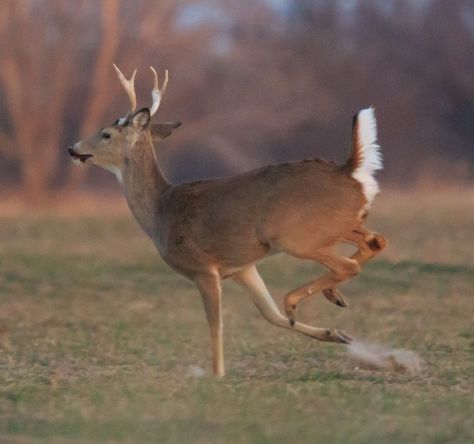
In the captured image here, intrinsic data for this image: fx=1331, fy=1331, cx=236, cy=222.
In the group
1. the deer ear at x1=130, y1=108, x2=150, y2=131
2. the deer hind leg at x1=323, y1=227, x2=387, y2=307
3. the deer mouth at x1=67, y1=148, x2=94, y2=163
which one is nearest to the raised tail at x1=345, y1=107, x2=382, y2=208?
the deer hind leg at x1=323, y1=227, x2=387, y2=307

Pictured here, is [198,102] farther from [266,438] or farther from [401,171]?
[266,438]

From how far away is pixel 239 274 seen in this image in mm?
9375

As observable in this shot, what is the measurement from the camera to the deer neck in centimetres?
971

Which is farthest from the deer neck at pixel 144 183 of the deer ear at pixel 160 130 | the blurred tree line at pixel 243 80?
the blurred tree line at pixel 243 80

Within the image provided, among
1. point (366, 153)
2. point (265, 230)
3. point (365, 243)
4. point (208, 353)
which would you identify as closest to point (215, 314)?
point (265, 230)

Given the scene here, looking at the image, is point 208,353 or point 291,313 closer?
point 291,313

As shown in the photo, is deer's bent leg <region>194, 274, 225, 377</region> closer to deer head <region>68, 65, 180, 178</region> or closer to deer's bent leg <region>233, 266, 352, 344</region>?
deer's bent leg <region>233, 266, 352, 344</region>

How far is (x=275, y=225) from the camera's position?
886 cm

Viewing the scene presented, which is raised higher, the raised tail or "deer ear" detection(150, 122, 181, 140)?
"deer ear" detection(150, 122, 181, 140)

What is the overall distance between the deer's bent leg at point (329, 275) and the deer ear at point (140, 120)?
6.04ft

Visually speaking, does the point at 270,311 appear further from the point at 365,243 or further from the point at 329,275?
the point at 365,243

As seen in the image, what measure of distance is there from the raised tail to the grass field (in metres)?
1.30

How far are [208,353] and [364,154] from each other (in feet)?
8.48

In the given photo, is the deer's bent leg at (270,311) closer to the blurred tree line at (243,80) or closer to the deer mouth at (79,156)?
the deer mouth at (79,156)
